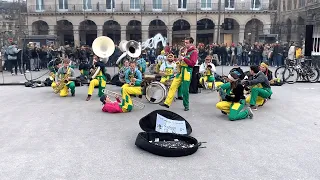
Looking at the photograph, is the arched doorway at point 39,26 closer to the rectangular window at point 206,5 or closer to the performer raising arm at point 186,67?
the rectangular window at point 206,5

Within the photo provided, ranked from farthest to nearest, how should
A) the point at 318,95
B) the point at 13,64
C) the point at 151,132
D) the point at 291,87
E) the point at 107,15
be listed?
the point at 107,15
the point at 13,64
the point at 291,87
the point at 318,95
the point at 151,132

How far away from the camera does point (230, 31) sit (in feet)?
119

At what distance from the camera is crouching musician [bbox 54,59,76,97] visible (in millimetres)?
11114

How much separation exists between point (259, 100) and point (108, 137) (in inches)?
185

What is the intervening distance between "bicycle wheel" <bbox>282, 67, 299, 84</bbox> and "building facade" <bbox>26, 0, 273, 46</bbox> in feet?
48.5

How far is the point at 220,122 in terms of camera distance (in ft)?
25.0

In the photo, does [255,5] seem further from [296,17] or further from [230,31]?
[296,17]

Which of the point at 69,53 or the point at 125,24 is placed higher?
the point at 125,24

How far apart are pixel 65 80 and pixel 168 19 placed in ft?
76.9

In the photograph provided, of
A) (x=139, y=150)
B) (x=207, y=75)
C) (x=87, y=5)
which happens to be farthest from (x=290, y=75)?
(x=87, y=5)

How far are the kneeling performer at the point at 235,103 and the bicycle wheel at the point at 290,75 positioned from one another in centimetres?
693

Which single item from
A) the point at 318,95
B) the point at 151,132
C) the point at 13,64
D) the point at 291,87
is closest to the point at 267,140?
the point at 151,132

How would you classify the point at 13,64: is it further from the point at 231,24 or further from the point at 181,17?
the point at 231,24

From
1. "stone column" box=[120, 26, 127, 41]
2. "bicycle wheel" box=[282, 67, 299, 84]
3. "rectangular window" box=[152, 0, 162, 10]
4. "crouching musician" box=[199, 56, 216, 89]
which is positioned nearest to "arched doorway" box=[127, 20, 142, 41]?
"stone column" box=[120, 26, 127, 41]
